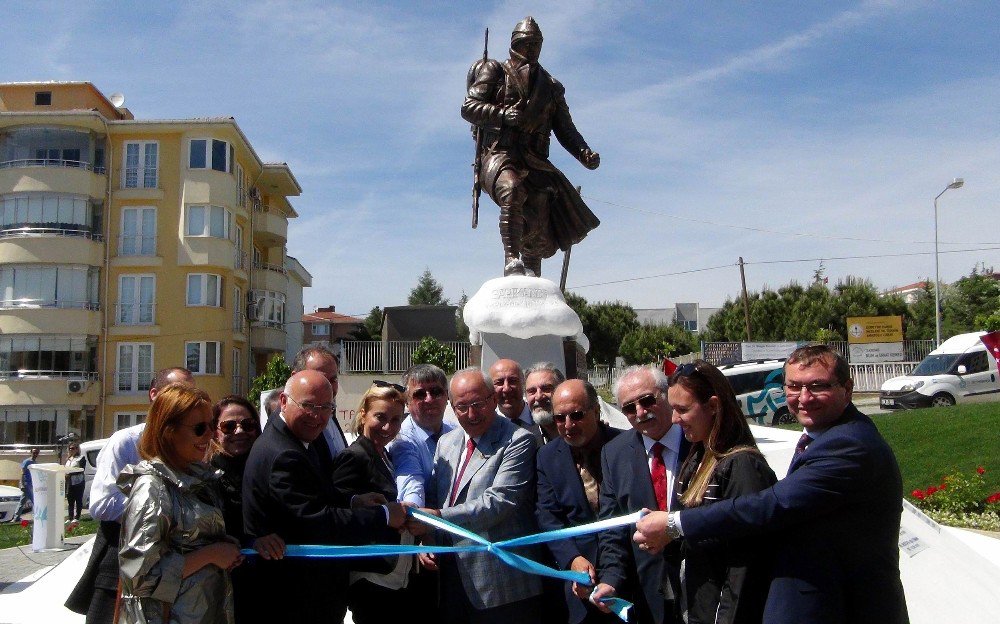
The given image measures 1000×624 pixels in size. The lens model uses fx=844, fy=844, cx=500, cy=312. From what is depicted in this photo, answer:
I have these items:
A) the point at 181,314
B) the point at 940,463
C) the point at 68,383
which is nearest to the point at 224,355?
the point at 181,314

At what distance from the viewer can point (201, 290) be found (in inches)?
1309

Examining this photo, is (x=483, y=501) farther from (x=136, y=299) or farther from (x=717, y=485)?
(x=136, y=299)

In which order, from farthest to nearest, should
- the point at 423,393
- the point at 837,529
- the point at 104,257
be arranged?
the point at 104,257 < the point at 423,393 < the point at 837,529

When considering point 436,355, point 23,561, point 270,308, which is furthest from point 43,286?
point 23,561

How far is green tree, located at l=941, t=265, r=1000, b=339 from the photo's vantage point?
43.3m

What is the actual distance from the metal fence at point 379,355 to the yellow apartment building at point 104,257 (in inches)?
272

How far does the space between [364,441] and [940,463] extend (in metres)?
11.4

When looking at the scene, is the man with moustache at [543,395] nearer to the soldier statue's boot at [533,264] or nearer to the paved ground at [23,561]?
the soldier statue's boot at [533,264]

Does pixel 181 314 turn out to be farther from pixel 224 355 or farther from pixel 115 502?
pixel 115 502

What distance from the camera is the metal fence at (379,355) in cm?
2938

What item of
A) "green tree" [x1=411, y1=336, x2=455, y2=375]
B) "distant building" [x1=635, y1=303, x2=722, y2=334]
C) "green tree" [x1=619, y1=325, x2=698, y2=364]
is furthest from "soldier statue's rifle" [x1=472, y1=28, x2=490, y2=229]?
"distant building" [x1=635, y1=303, x2=722, y2=334]

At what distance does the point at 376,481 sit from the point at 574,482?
2.93 feet

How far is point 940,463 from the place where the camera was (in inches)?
496

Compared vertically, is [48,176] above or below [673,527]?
above
